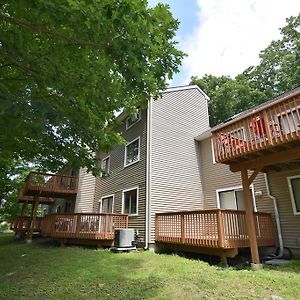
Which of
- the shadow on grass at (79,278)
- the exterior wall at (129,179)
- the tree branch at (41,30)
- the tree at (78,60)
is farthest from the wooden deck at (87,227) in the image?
the tree branch at (41,30)

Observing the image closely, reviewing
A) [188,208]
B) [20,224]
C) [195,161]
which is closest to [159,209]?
[188,208]

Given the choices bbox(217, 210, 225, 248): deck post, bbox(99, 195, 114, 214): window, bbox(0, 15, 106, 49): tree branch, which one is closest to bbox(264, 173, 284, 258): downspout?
bbox(217, 210, 225, 248): deck post

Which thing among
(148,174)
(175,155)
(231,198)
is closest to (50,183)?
(148,174)

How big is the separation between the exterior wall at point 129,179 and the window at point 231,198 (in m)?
3.80

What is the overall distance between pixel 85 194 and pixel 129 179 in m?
5.59

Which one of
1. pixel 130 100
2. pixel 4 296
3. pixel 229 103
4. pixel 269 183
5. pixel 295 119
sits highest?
pixel 229 103

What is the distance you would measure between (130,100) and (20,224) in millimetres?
16866

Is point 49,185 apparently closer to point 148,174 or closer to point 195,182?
point 148,174

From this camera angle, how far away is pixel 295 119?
6.16 meters

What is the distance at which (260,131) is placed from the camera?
684 centimetres

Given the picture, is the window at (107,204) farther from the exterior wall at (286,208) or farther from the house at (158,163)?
the exterior wall at (286,208)

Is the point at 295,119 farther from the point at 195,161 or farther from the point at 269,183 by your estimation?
the point at 195,161

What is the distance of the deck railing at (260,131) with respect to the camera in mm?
6195

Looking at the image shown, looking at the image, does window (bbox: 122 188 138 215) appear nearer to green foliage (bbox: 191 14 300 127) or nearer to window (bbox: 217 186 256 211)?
window (bbox: 217 186 256 211)
